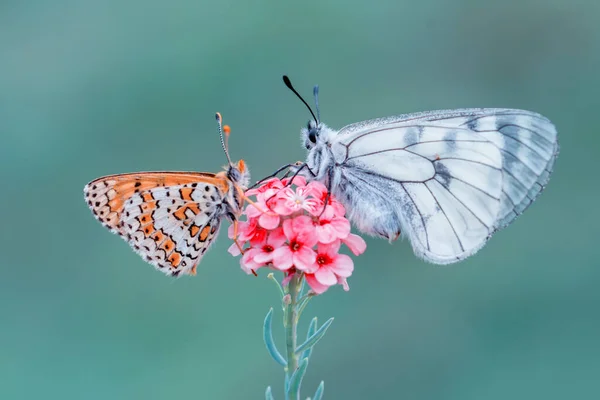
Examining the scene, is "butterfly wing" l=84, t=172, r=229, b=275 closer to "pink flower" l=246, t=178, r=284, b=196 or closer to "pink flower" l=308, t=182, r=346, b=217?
"pink flower" l=246, t=178, r=284, b=196

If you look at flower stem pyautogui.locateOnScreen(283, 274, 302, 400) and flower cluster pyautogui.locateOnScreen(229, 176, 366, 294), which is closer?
flower stem pyautogui.locateOnScreen(283, 274, 302, 400)

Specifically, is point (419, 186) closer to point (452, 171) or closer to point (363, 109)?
point (452, 171)

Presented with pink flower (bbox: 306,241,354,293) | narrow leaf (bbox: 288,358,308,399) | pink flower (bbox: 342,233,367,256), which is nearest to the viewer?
narrow leaf (bbox: 288,358,308,399)

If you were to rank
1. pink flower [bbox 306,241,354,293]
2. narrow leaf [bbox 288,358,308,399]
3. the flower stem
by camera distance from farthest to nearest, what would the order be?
pink flower [bbox 306,241,354,293] → the flower stem → narrow leaf [bbox 288,358,308,399]

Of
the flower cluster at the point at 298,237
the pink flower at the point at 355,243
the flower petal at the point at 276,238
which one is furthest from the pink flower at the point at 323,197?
the flower petal at the point at 276,238

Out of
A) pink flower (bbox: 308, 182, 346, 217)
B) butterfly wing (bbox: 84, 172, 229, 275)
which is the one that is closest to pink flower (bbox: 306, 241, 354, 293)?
pink flower (bbox: 308, 182, 346, 217)

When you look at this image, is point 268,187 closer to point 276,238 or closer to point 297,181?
point 297,181

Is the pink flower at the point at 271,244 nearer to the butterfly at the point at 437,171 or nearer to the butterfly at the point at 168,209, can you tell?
the butterfly at the point at 168,209
